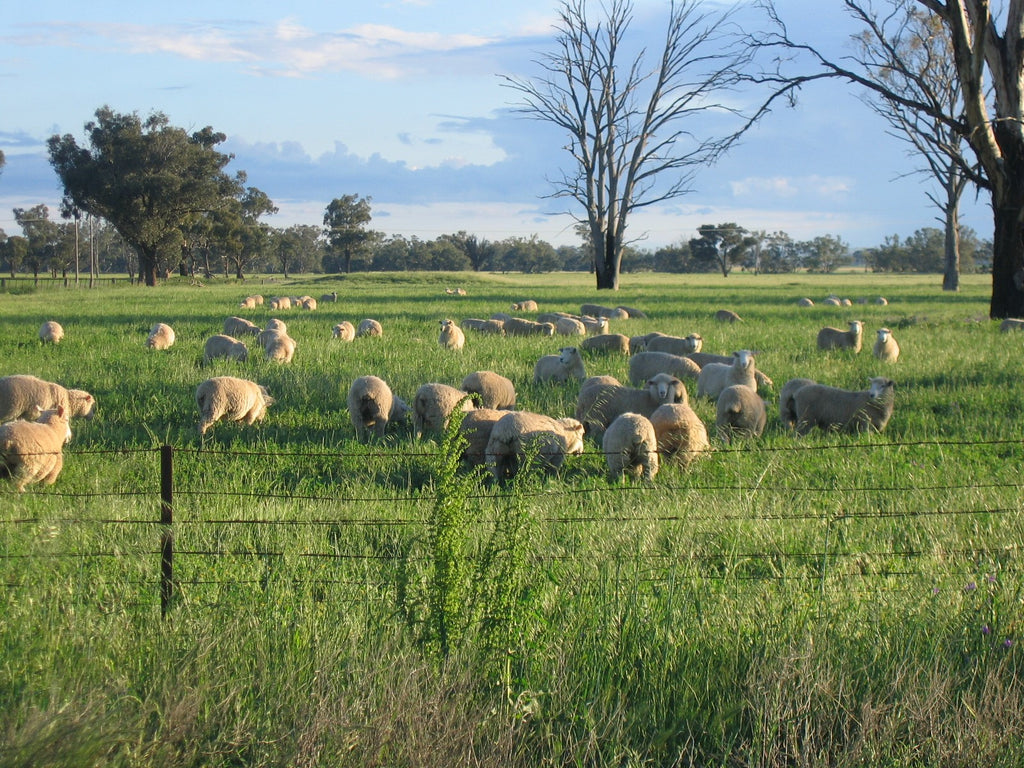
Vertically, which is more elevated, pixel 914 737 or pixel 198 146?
pixel 198 146

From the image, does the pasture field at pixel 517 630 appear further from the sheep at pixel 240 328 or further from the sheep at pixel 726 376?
the sheep at pixel 240 328

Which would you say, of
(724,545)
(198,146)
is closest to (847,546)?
(724,545)

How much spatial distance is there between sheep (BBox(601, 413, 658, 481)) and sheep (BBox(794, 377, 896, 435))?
124 inches

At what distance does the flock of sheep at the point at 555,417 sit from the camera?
8242mm

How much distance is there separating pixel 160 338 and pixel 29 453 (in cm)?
1164

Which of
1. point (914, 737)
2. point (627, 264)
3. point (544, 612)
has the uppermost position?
point (627, 264)

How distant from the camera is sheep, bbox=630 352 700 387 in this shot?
14273mm

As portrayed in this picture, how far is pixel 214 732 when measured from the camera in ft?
11.9

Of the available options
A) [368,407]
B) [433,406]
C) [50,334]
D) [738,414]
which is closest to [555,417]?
[433,406]

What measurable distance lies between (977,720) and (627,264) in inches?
5666

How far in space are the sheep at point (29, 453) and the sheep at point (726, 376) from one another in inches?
315

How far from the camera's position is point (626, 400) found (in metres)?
10.6

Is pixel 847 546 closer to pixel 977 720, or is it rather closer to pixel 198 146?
pixel 977 720

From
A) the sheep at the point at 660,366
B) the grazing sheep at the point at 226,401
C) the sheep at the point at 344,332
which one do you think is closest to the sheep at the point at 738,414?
the sheep at the point at 660,366
